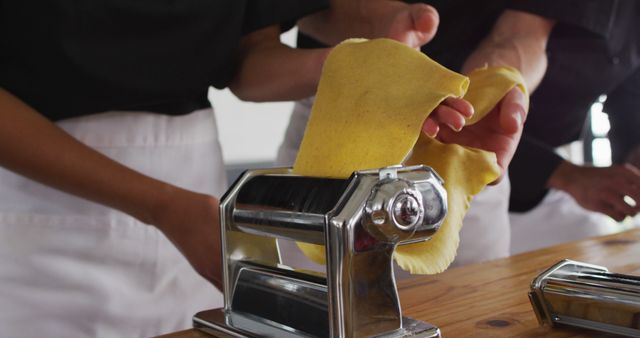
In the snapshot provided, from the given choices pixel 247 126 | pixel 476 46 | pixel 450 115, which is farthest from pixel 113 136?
pixel 247 126

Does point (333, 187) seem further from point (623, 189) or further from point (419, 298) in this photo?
point (623, 189)

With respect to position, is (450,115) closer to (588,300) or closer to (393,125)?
(393,125)

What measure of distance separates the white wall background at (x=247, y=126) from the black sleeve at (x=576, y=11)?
3.97 feet

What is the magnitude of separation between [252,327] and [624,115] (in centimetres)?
128

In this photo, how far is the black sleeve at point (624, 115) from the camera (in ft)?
5.29

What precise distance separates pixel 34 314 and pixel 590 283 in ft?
1.93

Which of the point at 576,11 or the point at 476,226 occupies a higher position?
the point at 576,11

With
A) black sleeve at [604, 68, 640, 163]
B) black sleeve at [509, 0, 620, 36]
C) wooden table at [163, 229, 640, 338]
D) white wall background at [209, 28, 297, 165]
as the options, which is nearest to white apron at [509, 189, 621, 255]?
black sleeve at [604, 68, 640, 163]

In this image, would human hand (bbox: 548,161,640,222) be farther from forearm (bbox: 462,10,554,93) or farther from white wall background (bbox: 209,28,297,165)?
white wall background (bbox: 209,28,297,165)

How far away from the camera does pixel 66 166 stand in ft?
2.42

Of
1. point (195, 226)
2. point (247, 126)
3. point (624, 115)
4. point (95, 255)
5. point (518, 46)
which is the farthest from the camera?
point (247, 126)

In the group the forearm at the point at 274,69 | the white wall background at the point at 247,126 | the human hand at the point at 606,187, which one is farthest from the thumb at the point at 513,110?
the white wall background at the point at 247,126

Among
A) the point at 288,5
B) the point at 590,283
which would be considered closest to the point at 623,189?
the point at 288,5

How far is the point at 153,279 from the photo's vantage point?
0.91m
